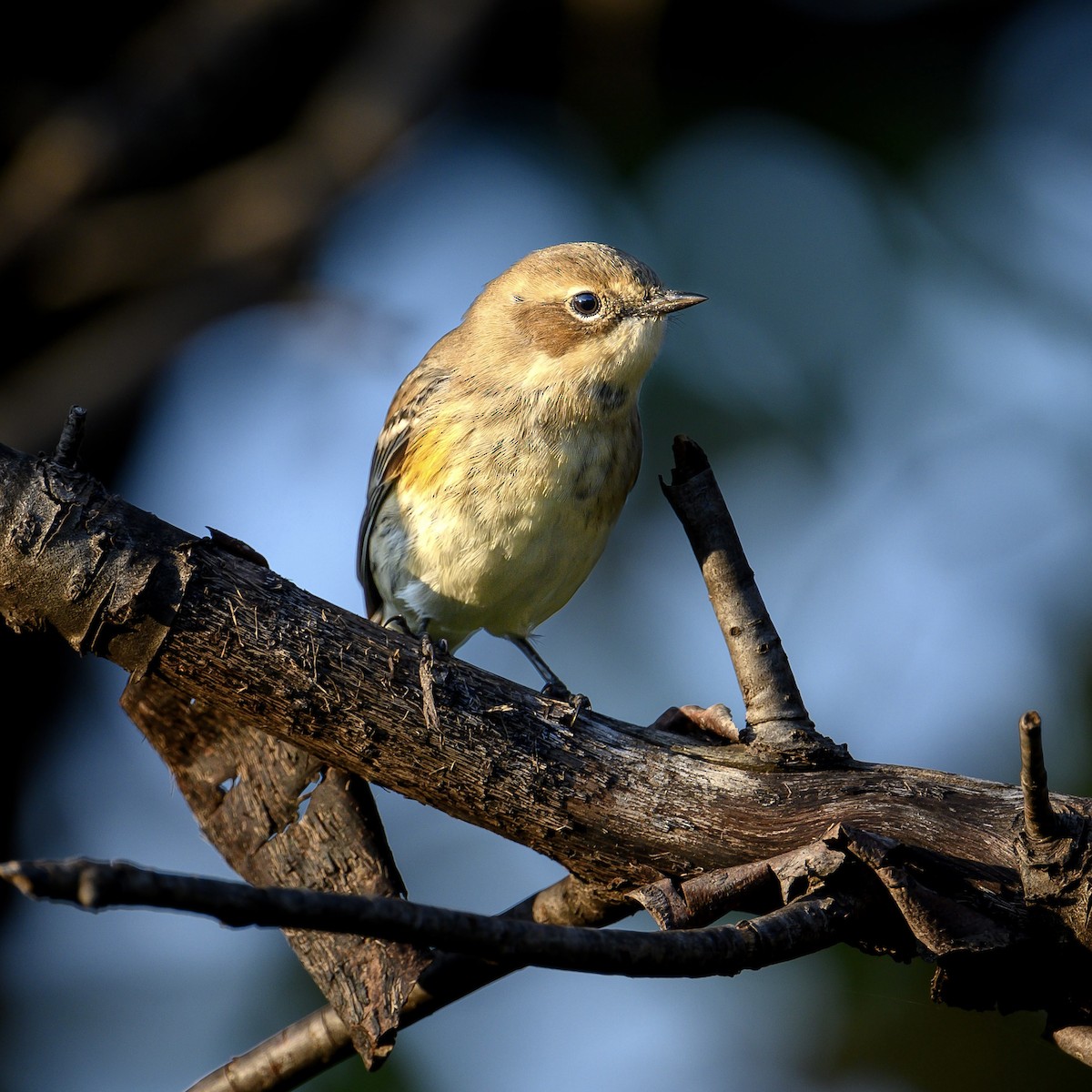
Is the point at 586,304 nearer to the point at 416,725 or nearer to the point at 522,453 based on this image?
the point at 522,453

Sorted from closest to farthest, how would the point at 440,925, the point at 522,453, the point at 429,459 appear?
the point at 440,925
the point at 522,453
the point at 429,459

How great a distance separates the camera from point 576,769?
3.31 metres

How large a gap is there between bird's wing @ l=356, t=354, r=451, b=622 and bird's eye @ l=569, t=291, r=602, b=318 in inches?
24.7

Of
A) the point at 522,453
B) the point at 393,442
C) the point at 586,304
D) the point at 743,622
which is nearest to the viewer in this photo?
the point at 743,622

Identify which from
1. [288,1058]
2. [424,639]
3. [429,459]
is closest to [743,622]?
[424,639]

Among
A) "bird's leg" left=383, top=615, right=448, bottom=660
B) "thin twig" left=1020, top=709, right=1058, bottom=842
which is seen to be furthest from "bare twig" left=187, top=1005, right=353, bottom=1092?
"thin twig" left=1020, top=709, right=1058, bottom=842

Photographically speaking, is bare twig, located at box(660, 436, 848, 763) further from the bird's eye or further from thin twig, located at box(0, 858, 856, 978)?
the bird's eye

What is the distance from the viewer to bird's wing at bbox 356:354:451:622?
538 cm

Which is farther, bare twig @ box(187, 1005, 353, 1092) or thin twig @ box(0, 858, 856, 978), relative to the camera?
bare twig @ box(187, 1005, 353, 1092)

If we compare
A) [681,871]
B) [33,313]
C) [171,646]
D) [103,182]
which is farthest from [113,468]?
[681,871]

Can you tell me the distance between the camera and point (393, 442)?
18.1ft

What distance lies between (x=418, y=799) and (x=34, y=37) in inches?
234

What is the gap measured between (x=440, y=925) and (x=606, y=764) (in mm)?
1507

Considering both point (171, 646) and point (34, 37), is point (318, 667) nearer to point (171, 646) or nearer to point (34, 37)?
point (171, 646)
